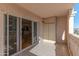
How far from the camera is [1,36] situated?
686 centimetres

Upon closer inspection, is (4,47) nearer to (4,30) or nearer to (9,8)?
(4,30)

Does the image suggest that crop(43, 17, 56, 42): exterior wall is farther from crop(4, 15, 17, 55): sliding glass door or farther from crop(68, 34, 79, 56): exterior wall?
crop(68, 34, 79, 56): exterior wall

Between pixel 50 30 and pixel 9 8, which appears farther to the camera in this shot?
pixel 50 30

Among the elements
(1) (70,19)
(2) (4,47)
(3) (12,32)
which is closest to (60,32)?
(1) (70,19)

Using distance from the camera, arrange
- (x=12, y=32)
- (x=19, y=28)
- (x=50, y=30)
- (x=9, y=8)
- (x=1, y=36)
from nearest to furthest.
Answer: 1. (x=1, y=36)
2. (x=9, y=8)
3. (x=12, y=32)
4. (x=19, y=28)
5. (x=50, y=30)

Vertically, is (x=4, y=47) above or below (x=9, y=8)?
below

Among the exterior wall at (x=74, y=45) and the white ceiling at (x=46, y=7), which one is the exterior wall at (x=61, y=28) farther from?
the exterior wall at (x=74, y=45)

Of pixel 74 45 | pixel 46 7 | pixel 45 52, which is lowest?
pixel 45 52

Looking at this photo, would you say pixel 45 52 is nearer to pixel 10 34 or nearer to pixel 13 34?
pixel 13 34

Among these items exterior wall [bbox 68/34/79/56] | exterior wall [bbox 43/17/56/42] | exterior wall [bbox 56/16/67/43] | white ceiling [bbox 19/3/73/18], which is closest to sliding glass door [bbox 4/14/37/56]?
white ceiling [bbox 19/3/73/18]

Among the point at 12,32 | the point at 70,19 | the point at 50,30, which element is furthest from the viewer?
the point at 50,30

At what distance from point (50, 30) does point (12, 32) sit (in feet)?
33.1

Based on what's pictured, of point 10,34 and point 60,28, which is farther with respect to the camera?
point 60,28

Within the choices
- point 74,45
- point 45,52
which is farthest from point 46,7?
point 74,45
